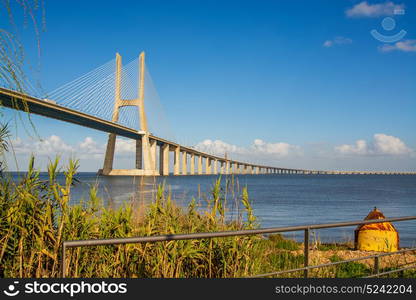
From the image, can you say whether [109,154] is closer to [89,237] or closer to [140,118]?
[140,118]

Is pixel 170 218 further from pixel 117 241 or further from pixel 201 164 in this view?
pixel 201 164

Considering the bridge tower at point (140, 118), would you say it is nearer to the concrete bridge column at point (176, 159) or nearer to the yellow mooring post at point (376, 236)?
the concrete bridge column at point (176, 159)

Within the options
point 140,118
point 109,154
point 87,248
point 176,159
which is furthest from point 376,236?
point 176,159

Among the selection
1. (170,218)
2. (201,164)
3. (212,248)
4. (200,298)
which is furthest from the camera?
(201,164)

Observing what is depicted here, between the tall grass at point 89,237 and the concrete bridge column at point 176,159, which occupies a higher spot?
the concrete bridge column at point 176,159

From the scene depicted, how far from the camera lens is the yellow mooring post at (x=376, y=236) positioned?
404 inches

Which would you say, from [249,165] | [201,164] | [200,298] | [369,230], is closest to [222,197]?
[200,298]

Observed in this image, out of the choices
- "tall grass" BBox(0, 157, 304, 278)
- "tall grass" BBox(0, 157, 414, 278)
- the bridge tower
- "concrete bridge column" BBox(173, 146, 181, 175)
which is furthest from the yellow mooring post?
"concrete bridge column" BBox(173, 146, 181, 175)

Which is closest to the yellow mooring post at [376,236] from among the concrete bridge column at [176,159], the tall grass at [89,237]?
the tall grass at [89,237]

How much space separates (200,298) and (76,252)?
88.3 inches

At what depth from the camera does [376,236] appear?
1072 centimetres

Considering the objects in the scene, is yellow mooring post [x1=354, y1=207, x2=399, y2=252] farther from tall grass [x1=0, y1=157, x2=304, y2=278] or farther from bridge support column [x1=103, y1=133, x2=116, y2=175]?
bridge support column [x1=103, y1=133, x2=116, y2=175]

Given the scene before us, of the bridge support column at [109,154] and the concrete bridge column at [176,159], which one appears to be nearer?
the bridge support column at [109,154]

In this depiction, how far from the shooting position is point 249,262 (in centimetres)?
532
